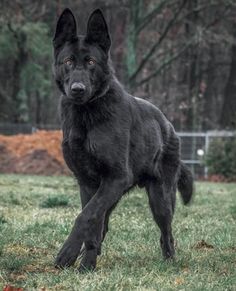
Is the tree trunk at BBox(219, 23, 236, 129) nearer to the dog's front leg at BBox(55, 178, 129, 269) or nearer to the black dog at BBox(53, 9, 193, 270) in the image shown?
the black dog at BBox(53, 9, 193, 270)

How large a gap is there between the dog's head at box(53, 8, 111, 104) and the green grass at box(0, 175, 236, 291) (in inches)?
53.1

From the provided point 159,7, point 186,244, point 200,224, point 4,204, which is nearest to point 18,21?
point 159,7

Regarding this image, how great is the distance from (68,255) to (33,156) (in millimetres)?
17370

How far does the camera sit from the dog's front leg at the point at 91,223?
5.14 m

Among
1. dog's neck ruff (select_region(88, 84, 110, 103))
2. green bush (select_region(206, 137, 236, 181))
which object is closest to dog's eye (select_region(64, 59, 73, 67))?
dog's neck ruff (select_region(88, 84, 110, 103))

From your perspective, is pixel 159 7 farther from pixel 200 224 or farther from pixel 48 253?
pixel 48 253

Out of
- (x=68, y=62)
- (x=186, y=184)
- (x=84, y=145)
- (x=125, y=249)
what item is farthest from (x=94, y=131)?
(x=186, y=184)

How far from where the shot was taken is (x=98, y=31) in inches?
219

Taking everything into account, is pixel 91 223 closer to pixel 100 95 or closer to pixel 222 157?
pixel 100 95

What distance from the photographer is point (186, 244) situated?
22.8 feet

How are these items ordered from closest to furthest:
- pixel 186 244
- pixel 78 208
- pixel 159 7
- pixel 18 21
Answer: pixel 186 244 → pixel 78 208 → pixel 159 7 → pixel 18 21

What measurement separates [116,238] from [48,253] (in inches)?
45.3

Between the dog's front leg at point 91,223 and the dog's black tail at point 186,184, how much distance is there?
1652mm

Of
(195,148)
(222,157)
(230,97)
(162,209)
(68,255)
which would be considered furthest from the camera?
(230,97)
